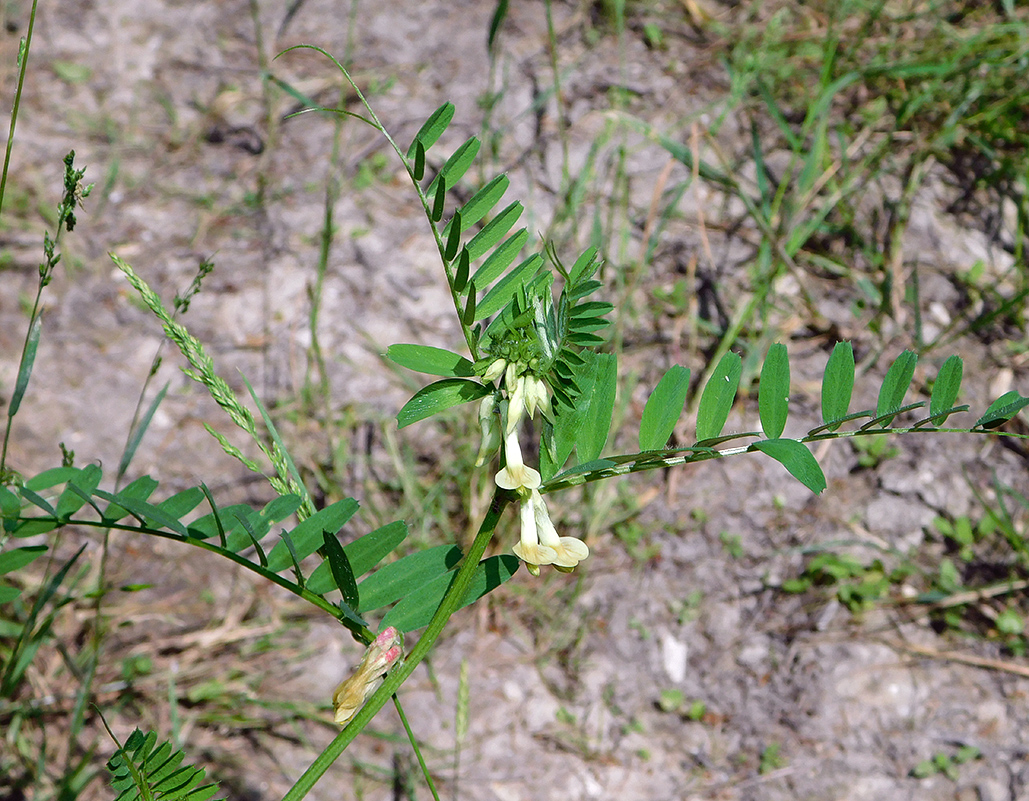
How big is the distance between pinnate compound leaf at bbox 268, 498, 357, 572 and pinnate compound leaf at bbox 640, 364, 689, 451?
352 mm

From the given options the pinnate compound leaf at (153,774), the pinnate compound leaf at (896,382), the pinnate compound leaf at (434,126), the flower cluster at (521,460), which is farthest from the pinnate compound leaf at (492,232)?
the pinnate compound leaf at (153,774)

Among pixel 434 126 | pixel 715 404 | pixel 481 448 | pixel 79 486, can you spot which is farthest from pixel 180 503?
pixel 715 404

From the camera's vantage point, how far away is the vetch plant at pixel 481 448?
0.77 m

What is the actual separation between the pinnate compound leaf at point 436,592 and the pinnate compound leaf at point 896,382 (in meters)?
0.45

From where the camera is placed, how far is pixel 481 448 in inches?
31.3

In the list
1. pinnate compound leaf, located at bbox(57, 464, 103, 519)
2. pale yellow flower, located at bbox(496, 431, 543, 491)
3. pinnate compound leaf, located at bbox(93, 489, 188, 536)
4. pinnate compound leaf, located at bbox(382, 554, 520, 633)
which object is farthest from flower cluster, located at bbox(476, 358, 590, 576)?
pinnate compound leaf, located at bbox(57, 464, 103, 519)

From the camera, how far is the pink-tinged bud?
2.59 feet

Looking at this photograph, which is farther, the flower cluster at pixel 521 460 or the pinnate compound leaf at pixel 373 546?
the pinnate compound leaf at pixel 373 546

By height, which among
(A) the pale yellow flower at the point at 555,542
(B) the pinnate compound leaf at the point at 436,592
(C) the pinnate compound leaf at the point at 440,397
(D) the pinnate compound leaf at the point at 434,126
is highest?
(D) the pinnate compound leaf at the point at 434,126

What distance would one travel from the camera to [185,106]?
278 centimetres

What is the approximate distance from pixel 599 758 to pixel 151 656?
40.8 inches

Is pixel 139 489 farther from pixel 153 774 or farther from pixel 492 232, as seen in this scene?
pixel 492 232

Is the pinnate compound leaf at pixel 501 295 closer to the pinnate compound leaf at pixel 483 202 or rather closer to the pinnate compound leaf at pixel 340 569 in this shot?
the pinnate compound leaf at pixel 483 202

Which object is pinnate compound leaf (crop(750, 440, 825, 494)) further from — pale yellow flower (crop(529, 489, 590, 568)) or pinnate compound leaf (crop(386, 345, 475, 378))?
pinnate compound leaf (crop(386, 345, 475, 378))
